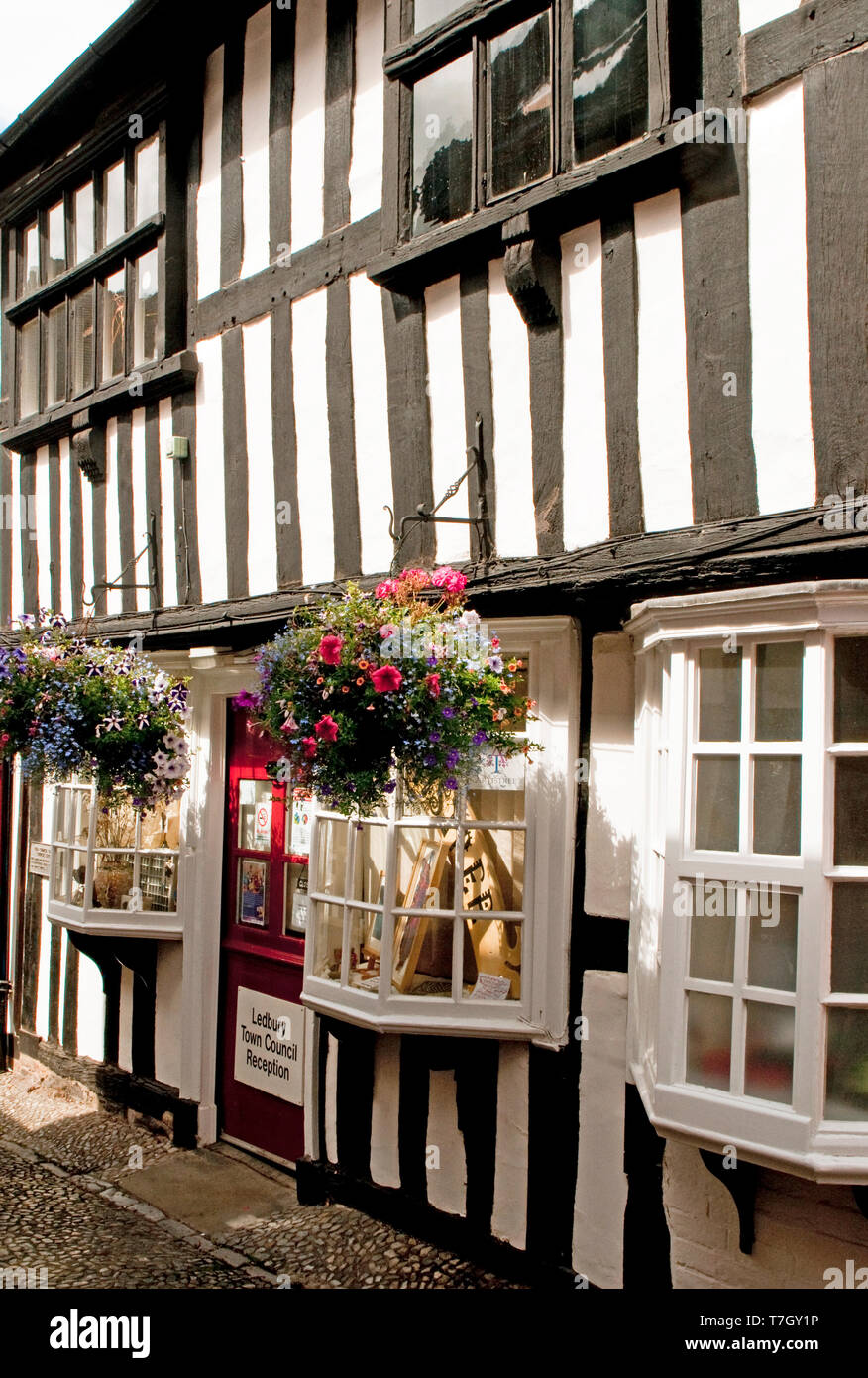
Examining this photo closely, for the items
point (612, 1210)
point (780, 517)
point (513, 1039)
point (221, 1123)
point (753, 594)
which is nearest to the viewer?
point (753, 594)

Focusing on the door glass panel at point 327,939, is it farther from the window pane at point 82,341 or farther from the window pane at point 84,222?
the window pane at point 84,222

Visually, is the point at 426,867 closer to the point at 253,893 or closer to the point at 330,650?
the point at 330,650

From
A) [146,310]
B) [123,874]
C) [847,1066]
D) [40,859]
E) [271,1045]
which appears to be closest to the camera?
[847,1066]

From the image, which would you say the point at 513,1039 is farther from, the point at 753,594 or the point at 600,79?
the point at 600,79

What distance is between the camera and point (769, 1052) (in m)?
3.11

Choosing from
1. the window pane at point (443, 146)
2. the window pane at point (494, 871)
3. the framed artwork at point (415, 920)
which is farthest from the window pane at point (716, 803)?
the window pane at point (443, 146)

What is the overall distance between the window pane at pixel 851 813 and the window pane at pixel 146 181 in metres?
5.31

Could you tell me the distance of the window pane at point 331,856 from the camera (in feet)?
15.9

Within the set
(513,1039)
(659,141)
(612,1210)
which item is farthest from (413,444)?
(612,1210)

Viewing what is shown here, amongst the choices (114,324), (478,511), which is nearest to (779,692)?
(478,511)

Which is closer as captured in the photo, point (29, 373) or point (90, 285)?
point (90, 285)

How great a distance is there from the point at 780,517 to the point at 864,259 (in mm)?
835

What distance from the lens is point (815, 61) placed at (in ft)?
11.0

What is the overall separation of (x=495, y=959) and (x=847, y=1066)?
5.26ft
